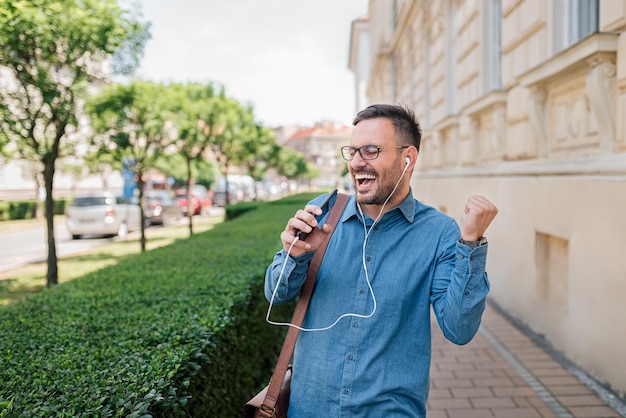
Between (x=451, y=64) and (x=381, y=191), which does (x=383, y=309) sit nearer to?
(x=381, y=191)

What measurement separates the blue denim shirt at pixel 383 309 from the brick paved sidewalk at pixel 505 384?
8.33 feet

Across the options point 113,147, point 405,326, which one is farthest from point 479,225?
point 113,147

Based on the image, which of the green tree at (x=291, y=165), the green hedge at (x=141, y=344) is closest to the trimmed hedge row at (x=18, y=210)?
the green hedge at (x=141, y=344)

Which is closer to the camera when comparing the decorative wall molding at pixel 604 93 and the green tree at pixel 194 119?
the decorative wall molding at pixel 604 93

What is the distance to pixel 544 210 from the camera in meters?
5.84

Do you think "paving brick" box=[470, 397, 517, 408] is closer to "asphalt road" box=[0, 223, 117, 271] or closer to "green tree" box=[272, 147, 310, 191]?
"asphalt road" box=[0, 223, 117, 271]

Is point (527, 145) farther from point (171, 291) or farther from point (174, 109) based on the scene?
point (174, 109)

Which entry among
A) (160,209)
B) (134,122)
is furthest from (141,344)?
(160,209)

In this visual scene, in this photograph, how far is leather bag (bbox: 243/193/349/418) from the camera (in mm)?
1983

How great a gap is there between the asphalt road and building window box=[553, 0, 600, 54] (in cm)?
1265

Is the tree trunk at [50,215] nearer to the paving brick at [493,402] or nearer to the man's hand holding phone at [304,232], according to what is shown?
the paving brick at [493,402]

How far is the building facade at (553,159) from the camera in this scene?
4438mm

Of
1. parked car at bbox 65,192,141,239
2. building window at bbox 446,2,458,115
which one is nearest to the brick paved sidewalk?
building window at bbox 446,2,458,115

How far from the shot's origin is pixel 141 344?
288 centimetres
